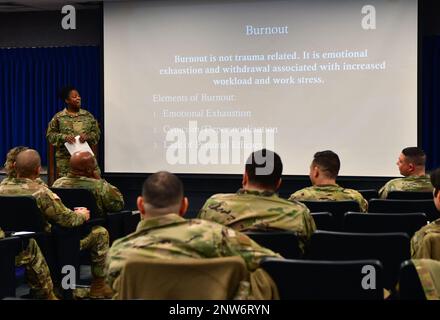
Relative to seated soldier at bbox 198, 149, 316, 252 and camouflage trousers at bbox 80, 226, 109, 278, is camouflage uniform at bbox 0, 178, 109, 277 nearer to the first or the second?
camouflage trousers at bbox 80, 226, 109, 278

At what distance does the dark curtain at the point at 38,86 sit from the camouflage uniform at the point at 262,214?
19.7ft

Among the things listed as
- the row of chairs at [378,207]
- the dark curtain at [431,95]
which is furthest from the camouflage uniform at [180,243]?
the dark curtain at [431,95]

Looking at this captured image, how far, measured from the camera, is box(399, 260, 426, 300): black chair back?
6.57 ft

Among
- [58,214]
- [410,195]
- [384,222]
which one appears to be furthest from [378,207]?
[58,214]

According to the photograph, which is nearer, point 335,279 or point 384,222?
point 335,279

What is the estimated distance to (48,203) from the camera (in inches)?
157

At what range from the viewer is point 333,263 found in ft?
6.68

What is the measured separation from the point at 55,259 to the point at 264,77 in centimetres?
398

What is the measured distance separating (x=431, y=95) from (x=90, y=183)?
453cm

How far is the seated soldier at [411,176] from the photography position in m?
4.86

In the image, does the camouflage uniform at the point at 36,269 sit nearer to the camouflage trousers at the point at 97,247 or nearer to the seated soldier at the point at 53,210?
the seated soldier at the point at 53,210

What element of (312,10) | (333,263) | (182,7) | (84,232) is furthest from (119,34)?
(333,263)

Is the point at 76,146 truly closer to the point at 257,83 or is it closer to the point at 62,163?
the point at 62,163
